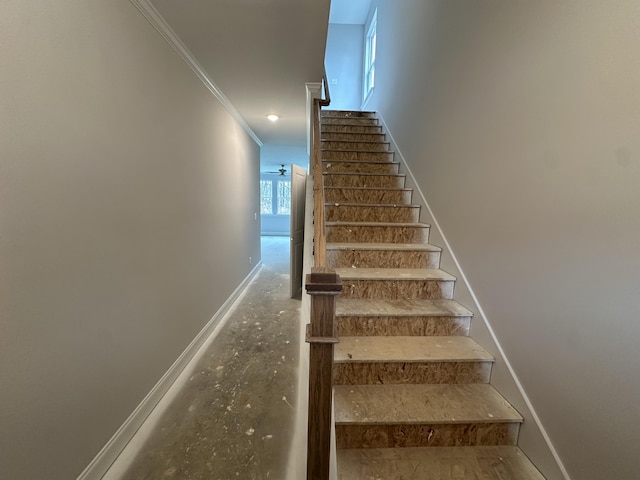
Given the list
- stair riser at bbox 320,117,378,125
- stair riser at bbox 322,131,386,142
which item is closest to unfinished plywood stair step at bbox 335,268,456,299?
stair riser at bbox 322,131,386,142

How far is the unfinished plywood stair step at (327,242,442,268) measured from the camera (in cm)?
207

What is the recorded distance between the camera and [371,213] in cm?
244

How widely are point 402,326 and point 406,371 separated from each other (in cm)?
28

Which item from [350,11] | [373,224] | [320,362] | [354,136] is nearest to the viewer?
[320,362]

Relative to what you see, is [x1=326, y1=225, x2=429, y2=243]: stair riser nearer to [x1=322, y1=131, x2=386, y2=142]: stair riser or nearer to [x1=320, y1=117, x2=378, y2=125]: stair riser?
[x1=322, y1=131, x2=386, y2=142]: stair riser

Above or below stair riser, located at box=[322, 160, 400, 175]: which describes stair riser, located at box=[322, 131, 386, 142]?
above

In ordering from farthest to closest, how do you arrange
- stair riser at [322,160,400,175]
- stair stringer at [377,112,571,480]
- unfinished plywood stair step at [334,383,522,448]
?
stair riser at [322,160,400,175]
unfinished plywood stair step at [334,383,522,448]
stair stringer at [377,112,571,480]

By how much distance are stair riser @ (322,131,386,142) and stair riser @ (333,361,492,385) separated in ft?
9.12

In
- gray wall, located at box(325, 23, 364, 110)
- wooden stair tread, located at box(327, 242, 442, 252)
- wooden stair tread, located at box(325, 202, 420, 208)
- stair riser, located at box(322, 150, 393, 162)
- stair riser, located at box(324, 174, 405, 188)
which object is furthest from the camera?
gray wall, located at box(325, 23, 364, 110)

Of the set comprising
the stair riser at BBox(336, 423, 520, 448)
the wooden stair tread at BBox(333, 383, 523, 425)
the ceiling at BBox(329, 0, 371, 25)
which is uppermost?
the ceiling at BBox(329, 0, 371, 25)

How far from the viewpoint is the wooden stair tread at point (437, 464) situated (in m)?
1.13

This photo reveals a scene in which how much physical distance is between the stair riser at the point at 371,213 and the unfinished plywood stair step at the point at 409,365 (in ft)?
4.04

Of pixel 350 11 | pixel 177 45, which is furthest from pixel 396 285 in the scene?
pixel 350 11

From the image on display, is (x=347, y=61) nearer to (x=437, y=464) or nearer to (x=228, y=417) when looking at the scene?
(x=228, y=417)
